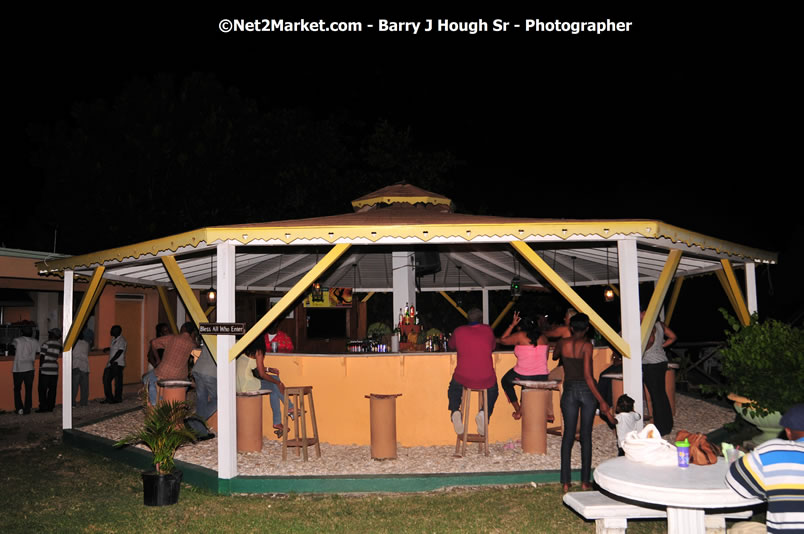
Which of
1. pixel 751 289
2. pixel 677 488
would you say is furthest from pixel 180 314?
pixel 677 488

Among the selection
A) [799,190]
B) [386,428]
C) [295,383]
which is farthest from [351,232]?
[799,190]

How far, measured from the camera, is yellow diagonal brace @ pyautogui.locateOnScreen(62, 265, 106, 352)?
31.9 ft

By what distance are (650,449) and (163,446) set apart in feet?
14.3

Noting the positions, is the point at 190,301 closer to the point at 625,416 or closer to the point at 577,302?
the point at 577,302

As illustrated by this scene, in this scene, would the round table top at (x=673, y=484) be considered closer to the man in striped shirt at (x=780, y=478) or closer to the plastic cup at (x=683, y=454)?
the plastic cup at (x=683, y=454)

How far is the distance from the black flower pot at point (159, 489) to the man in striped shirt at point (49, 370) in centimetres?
717

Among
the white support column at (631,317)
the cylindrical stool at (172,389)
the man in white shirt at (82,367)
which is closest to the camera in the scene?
the white support column at (631,317)

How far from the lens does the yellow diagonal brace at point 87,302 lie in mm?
9734

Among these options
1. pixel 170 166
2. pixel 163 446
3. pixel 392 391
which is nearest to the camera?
pixel 163 446

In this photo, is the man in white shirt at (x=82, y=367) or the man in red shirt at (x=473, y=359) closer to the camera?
the man in red shirt at (x=473, y=359)

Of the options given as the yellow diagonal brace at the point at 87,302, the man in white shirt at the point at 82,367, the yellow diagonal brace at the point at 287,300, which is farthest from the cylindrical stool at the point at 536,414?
the man in white shirt at the point at 82,367

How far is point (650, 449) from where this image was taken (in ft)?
15.1

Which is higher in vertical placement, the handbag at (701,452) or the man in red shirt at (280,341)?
the man in red shirt at (280,341)

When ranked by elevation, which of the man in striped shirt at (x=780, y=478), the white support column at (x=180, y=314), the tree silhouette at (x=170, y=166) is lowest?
the man in striped shirt at (x=780, y=478)
